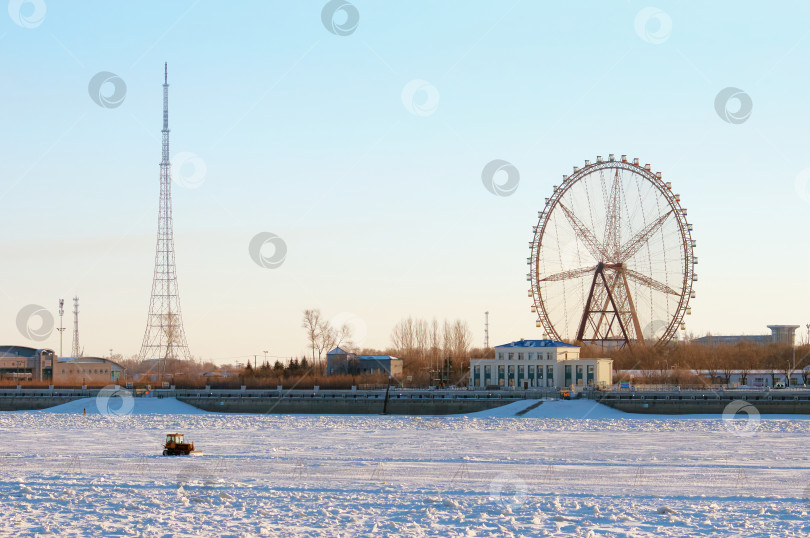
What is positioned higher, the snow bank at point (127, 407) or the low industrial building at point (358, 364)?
the low industrial building at point (358, 364)

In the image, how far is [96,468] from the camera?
34.9m

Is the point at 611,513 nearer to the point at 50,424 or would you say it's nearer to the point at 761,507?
the point at 761,507

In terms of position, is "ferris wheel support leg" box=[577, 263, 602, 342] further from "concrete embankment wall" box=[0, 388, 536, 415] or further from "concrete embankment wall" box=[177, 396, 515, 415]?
"concrete embankment wall" box=[177, 396, 515, 415]

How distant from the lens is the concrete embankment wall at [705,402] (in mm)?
72062

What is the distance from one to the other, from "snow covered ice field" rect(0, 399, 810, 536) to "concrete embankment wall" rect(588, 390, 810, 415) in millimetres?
16364

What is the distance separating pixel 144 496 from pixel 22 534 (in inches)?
237

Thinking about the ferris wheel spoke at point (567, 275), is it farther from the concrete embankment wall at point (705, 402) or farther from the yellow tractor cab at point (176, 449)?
the yellow tractor cab at point (176, 449)

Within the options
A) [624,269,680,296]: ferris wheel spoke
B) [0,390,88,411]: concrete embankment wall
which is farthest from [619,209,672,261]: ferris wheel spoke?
[0,390,88,411]: concrete embankment wall

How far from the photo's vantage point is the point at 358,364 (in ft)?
384

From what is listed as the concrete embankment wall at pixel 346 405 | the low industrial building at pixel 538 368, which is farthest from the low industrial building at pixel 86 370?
the low industrial building at pixel 538 368

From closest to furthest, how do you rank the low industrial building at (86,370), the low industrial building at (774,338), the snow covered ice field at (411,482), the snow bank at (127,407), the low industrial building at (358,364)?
the snow covered ice field at (411,482) < the snow bank at (127,407) < the low industrial building at (358,364) < the low industrial building at (86,370) < the low industrial building at (774,338)

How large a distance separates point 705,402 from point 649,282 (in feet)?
68.7

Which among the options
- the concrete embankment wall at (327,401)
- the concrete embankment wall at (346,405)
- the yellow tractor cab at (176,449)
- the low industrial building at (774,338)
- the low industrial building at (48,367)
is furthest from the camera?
the low industrial building at (774,338)

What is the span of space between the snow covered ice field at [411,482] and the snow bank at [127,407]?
73.1 feet
